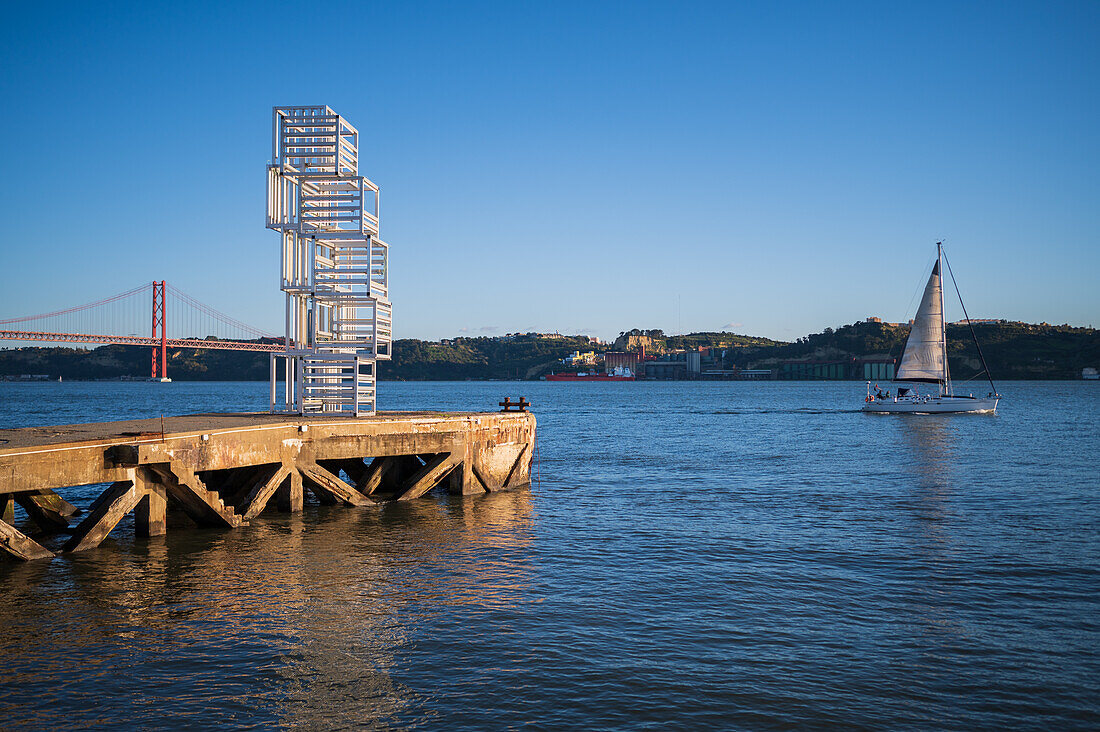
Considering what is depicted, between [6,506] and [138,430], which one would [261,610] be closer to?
[138,430]

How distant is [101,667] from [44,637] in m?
1.59

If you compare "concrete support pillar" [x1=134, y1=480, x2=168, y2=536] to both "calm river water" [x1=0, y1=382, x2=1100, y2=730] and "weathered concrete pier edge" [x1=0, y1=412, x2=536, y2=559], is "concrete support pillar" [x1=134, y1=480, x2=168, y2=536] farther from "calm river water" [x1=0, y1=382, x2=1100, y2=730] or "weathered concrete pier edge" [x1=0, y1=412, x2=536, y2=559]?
"calm river water" [x1=0, y1=382, x2=1100, y2=730]

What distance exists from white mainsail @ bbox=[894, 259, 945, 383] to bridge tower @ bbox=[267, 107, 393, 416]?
192 feet

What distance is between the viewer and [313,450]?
18484 mm

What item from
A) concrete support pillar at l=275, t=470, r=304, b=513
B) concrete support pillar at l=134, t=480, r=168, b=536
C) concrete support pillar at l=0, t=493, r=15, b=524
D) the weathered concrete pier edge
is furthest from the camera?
concrete support pillar at l=275, t=470, r=304, b=513

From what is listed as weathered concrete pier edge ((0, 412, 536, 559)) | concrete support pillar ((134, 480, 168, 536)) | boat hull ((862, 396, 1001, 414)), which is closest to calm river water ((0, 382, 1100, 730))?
concrete support pillar ((134, 480, 168, 536))

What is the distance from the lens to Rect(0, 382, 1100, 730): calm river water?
27.9 feet

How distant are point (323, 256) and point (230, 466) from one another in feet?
27.8

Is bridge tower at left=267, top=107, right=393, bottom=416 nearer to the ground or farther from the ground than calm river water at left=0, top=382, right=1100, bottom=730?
farther from the ground

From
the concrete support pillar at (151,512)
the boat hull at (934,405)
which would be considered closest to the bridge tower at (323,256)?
the concrete support pillar at (151,512)

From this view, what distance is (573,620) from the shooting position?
11.4m

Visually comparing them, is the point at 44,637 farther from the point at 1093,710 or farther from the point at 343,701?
the point at 1093,710

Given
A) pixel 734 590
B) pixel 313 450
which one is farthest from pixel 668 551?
pixel 313 450

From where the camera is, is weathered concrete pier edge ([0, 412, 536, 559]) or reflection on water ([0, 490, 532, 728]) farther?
weathered concrete pier edge ([0, 412, 536, 559])
